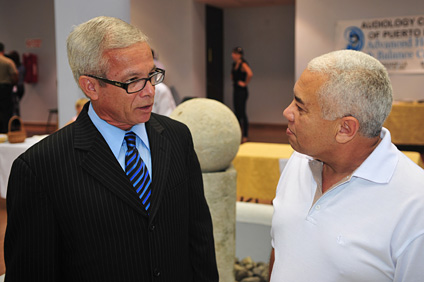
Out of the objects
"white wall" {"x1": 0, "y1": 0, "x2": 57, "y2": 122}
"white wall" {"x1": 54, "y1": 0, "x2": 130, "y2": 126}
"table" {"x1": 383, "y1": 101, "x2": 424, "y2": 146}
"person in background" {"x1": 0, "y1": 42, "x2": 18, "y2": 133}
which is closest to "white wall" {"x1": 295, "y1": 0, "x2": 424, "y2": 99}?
"table" {"x1": 383, "y1": 101, "x2": 424, "y2": 146}

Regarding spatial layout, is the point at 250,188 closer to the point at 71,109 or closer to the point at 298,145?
the point at 71,109

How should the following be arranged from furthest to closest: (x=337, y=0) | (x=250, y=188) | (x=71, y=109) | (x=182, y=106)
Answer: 1. (x=337, y=0)
2. (x=250, y=188)
3. (x=71, y=109)
4. (x=182, y=106)

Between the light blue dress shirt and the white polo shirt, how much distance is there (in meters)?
0.54

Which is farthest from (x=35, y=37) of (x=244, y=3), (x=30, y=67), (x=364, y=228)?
(x=364, y=228)

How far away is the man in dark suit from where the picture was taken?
4.05 feet

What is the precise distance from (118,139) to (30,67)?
491 inches

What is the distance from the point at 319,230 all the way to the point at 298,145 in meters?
0.29

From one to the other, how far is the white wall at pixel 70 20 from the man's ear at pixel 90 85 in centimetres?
232

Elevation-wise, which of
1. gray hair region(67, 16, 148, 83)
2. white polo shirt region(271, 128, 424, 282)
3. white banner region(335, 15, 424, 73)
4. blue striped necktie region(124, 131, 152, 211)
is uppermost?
white banner region(335, 15, 424, 73)

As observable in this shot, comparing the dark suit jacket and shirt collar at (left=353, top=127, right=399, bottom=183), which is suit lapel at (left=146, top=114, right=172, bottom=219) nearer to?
the dark suit jacket

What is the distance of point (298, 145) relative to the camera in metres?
1.43

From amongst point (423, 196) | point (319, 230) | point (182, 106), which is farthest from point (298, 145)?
point (182, 106)

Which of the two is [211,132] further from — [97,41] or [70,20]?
[70,20]

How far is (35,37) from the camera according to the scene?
12.6 meters
